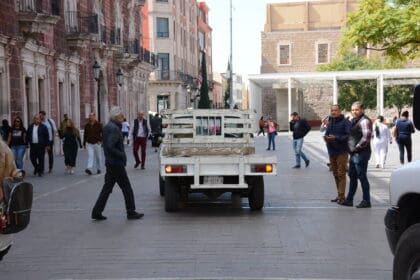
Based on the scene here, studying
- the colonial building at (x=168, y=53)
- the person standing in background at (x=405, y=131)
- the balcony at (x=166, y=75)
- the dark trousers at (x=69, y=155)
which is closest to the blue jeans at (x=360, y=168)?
the person standing in background at (x=405, y=131)

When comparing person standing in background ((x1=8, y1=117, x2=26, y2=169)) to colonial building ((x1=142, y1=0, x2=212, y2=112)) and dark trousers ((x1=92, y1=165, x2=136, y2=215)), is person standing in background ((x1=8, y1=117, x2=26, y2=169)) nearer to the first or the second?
dark trousers ((x1=92, y1=165, x2=136, y2=215))

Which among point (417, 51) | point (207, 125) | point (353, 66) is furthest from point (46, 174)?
point (353, 66)

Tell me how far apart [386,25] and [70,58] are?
17836 millimetres

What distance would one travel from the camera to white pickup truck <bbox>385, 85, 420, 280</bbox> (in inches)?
167

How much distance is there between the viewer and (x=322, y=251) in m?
7.30

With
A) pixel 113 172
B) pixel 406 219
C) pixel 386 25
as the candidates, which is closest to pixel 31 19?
pixel 386 25

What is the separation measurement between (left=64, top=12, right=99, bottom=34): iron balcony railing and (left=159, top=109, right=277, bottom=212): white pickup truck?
1817cm

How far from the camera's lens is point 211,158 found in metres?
9.88

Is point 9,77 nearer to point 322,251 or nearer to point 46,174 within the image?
point 46,174

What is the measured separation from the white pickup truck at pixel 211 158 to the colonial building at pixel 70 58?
10931 millimetres

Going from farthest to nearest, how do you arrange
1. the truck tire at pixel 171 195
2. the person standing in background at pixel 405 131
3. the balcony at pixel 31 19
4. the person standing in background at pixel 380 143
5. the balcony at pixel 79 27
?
1. the balcony at pixel 79 27
2. the balcony at pixel 31 19
3. the person standing in background at pixel 380 143
4. the person standing in background at pixel 405 131
5. the truck tire at pixel 171 195

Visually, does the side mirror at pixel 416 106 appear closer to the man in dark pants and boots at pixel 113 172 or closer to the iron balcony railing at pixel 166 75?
the man in dark pants and boots at pixel 113 172

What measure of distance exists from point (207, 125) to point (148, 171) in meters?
6.55

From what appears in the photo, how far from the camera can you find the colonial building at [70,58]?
71.6 ft
